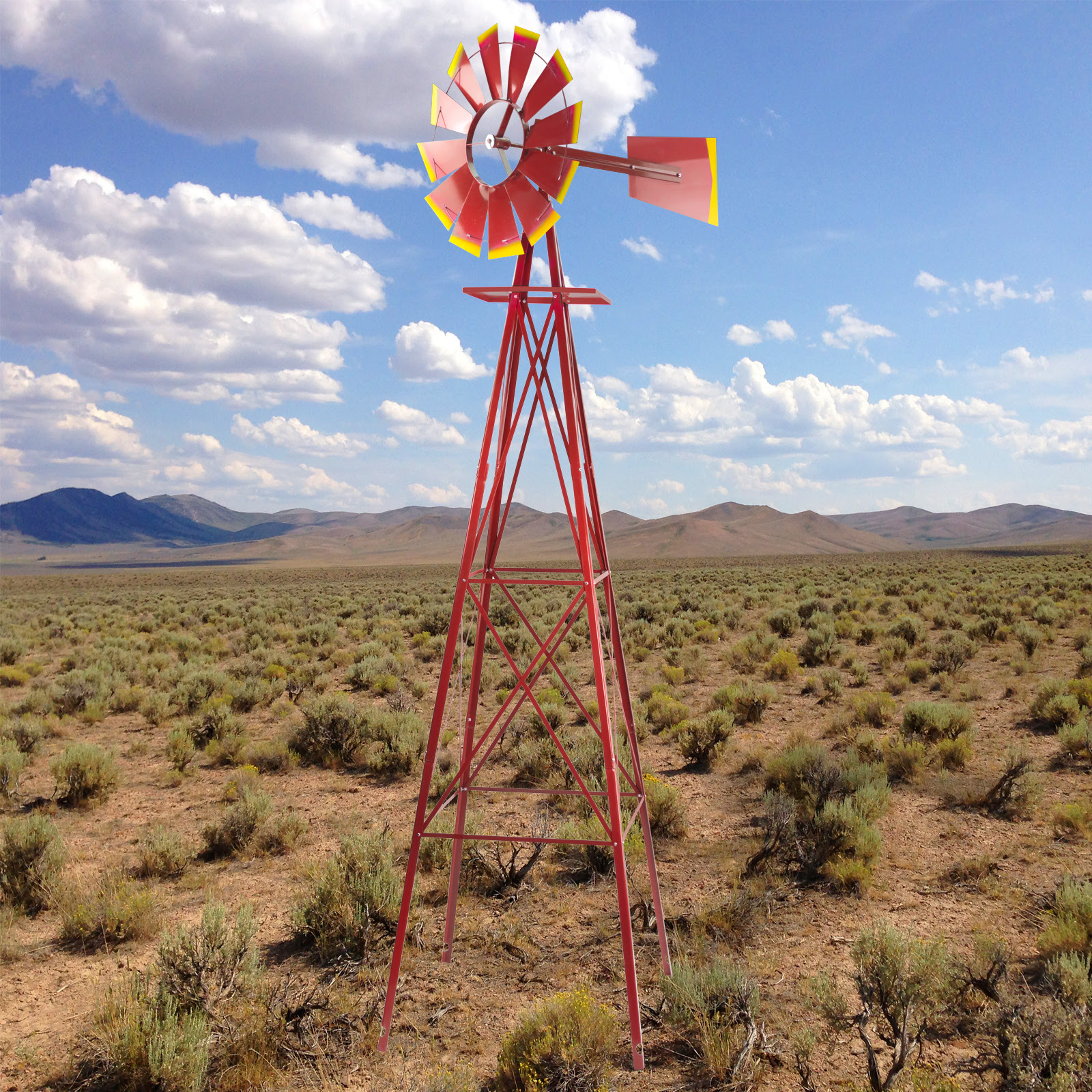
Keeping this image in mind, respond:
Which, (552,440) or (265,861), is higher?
(552,440)

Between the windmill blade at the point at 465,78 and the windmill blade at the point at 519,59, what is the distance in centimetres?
26

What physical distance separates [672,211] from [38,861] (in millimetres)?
8437

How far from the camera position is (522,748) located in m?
11.3

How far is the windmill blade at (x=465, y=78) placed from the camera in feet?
18.2

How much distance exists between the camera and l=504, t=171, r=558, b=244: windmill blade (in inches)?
209

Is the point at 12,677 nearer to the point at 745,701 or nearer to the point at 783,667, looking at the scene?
the point at 745,701

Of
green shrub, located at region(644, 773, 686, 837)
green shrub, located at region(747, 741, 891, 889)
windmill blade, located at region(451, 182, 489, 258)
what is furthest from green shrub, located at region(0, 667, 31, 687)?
windmill blade, located at region(451, 182, 489, 258)

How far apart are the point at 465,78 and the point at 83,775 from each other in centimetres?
991

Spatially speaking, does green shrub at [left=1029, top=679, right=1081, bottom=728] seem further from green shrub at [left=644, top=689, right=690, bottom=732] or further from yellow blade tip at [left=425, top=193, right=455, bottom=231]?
yellow blade tip at [left=425, top=193, right=455, bottom=231]

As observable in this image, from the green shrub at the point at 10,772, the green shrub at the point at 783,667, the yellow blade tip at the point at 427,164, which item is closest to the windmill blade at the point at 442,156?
the yellow blade tip at the point at 427,164

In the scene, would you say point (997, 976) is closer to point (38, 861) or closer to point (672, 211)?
point (672, 211)

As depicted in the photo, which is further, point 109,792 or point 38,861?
point 109,792

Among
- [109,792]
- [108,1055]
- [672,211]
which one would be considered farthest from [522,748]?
[672,211]

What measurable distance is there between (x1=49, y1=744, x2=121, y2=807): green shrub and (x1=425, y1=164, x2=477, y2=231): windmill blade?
902 centimetres
